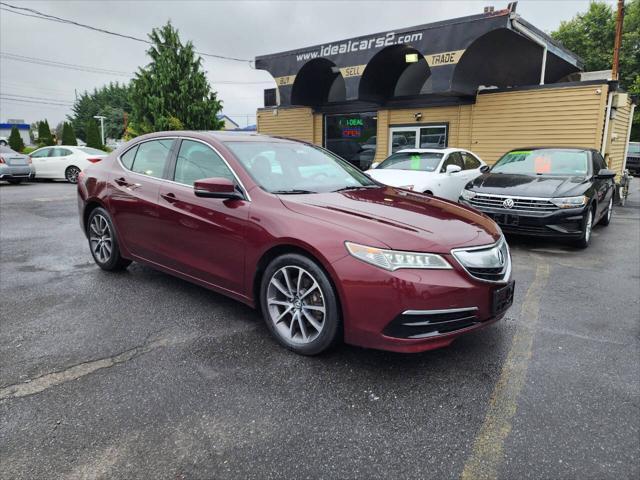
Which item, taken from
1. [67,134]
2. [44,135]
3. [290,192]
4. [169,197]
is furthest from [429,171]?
[44,135]

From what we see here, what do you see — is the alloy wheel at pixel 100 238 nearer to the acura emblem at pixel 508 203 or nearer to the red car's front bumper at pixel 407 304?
the red car's front bumper at pixel 407 304

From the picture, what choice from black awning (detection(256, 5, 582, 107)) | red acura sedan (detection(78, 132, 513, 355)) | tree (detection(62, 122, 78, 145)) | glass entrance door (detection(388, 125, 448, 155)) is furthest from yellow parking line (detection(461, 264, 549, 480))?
tree (detection(62, 122, 78, 145))

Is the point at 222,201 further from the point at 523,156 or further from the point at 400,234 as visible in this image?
the point at 523,156

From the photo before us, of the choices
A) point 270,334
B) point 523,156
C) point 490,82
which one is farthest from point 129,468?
point 490,82

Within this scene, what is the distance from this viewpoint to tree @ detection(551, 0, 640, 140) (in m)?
31.6

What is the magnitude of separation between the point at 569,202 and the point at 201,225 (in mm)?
5082

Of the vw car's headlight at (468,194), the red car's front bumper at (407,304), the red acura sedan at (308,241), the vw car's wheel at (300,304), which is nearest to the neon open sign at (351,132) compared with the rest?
the vw car's headlight at (468,194)

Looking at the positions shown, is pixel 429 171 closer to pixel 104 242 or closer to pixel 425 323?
pixel 104 242

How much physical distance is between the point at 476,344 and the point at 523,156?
572 cm

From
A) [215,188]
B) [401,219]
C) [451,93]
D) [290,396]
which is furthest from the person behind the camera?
[451,93]

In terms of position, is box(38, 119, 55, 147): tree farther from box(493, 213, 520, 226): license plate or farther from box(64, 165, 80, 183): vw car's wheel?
box(493, 213, 520, 226): license plate

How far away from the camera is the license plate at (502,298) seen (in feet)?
9.37

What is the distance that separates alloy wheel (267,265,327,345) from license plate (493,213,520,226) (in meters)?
4.41

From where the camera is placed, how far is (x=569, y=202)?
243 inches
